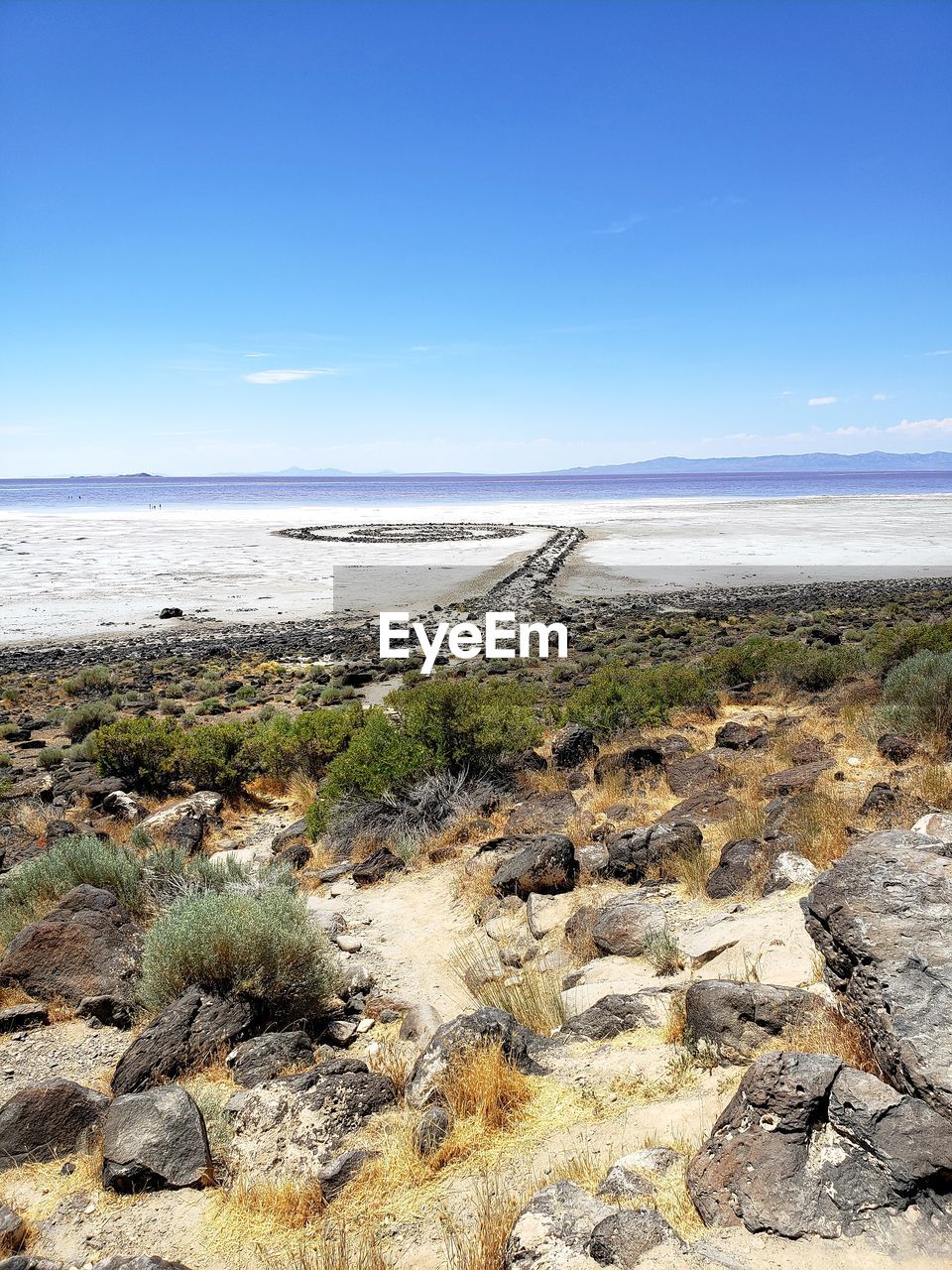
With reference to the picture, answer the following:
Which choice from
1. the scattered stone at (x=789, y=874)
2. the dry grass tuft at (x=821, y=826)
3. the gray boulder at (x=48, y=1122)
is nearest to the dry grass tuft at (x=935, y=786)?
the dry grass tuft at (x=821, y=826)

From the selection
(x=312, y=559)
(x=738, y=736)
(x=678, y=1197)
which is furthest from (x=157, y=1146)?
(x=312, y=559)

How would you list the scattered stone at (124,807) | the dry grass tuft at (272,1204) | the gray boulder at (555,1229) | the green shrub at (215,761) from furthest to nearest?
the green shrub at (215,761) < the scattered stone at (124,807) < the dry grass tuft at (272,1204) < the gray boulder at (555,1229)

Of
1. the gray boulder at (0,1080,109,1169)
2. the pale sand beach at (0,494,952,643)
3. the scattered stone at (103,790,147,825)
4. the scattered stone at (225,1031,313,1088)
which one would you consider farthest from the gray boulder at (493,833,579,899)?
the pale sand beach at (0,494,952,643)

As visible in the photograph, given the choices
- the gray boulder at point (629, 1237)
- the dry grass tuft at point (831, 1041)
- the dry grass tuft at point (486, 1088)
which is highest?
the dry grass tuft at point (831, 1041)

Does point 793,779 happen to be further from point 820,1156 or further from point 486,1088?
point 820,1156

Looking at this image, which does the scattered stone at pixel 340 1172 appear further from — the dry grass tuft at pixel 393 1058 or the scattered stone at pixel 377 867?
the scattered stone at pixel 377 867

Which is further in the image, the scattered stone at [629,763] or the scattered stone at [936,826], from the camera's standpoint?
the scattered stone at [629,763]

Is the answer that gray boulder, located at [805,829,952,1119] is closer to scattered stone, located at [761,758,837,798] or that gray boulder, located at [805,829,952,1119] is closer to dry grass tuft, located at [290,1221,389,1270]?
dry grass tuft, located at [290,1221,389,1270]
